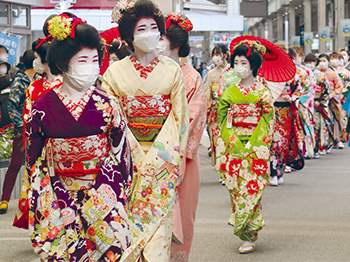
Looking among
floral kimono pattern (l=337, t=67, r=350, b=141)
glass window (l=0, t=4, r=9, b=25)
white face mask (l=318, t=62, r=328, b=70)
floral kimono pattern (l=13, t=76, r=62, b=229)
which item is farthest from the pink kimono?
floral kimono pattern (l=337, t=67, r=350, b=141)

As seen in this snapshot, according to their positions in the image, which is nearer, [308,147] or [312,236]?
[312,236]

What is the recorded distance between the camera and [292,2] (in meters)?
63.5

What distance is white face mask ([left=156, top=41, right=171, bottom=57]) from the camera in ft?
18.6

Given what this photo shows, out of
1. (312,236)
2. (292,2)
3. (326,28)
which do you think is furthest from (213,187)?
(292,2)

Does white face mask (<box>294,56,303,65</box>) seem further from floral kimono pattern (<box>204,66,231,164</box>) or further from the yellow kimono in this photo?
the yellow kimono

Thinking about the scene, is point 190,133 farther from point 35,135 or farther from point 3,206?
point 3,206

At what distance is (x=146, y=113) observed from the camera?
5062 mm

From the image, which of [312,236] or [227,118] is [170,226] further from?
[312,236]

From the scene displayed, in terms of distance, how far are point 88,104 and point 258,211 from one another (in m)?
3.06

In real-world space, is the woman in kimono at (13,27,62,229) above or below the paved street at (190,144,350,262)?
above

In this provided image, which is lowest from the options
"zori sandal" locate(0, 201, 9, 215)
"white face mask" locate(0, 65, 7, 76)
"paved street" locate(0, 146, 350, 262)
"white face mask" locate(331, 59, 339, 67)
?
"paved street" locate(0, 146, 350, 262)

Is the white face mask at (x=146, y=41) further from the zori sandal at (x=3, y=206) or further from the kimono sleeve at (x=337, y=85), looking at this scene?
the kimono sleeve at (x=337, y=85)

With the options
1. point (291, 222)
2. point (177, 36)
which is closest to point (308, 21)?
point (291, 222)

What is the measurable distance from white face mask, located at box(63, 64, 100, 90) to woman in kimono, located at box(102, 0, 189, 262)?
86cm
